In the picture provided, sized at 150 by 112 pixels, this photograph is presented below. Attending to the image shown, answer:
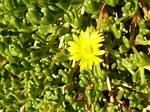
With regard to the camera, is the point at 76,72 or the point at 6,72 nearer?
the point at 76,72

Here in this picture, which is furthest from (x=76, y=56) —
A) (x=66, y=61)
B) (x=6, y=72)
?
(x=6, y=72)

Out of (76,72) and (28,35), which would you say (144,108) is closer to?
(76,72)

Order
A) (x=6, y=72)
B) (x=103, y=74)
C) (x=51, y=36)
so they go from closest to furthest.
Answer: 1. (x=103, y=74)
2. (x=51, y=36)
3. (x=6, y=72)
